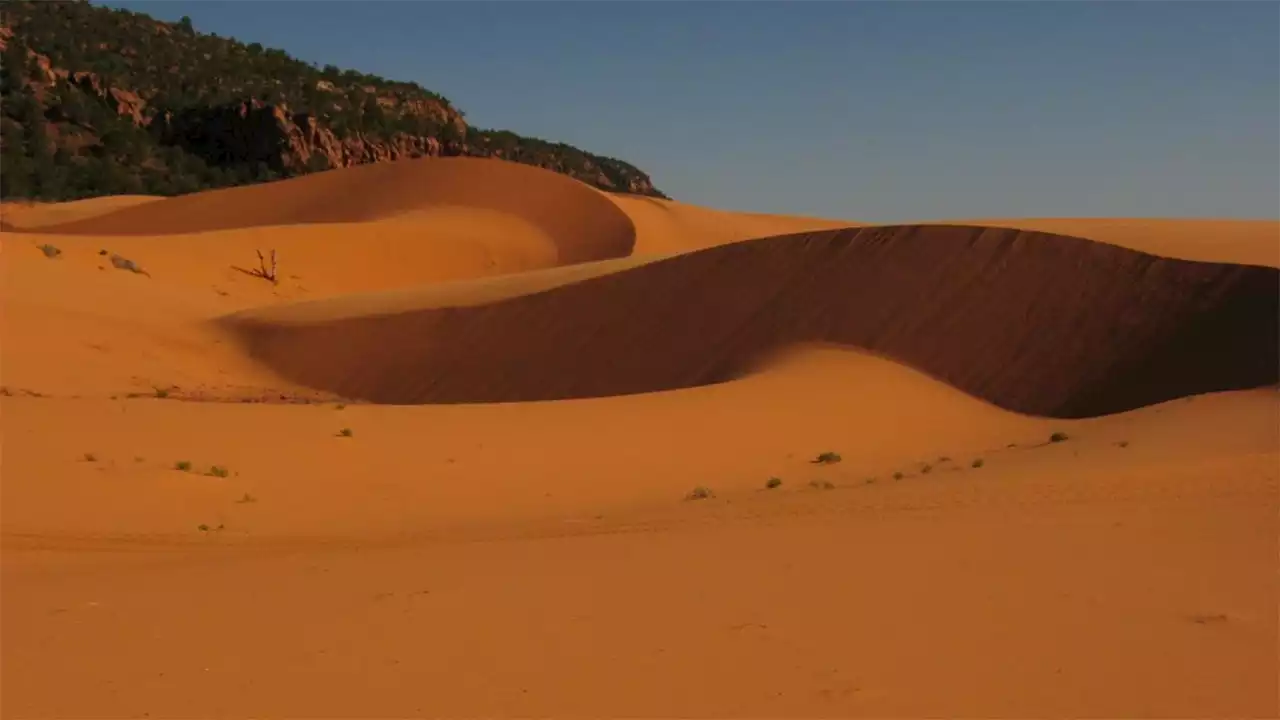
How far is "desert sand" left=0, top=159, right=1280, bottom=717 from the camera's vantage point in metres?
4.78

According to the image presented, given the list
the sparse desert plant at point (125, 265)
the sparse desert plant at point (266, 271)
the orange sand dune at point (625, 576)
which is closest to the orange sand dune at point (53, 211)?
the sparse desert plant at point (266, 271)

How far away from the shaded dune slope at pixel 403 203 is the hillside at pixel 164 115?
12.2m

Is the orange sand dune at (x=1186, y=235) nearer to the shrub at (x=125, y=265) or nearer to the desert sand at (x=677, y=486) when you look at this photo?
the desert sand at (x=677, y=486)

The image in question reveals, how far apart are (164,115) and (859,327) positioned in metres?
53.1

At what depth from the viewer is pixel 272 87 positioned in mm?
69688

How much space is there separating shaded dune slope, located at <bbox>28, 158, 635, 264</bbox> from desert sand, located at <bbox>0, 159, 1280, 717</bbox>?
52.4 feet

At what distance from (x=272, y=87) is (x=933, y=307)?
197ft

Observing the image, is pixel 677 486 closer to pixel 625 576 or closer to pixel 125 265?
pixel 625 576

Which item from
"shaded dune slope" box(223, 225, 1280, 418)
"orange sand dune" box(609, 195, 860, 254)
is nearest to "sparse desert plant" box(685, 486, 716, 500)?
"shaded dune slope" box(223, 225, 1280, 418)

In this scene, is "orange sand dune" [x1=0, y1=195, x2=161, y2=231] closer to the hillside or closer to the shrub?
the hillside

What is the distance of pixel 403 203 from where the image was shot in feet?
154

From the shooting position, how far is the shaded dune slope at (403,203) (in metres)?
43.3

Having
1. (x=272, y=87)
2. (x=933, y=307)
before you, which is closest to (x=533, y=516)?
(x=933, y=307)

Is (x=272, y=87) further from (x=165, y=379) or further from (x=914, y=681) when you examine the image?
(x=914, y=681)
